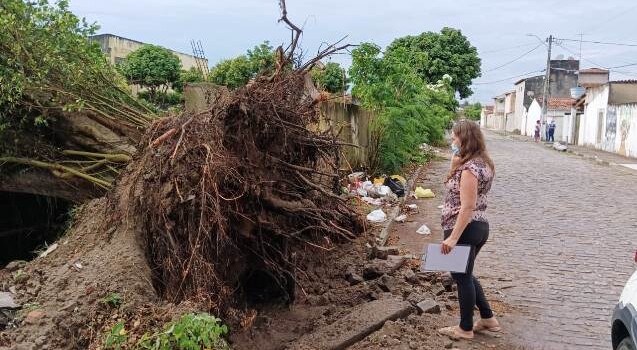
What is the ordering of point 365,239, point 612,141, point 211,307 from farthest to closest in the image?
1. point 612,141
2. point 365,239
3. point 211,307

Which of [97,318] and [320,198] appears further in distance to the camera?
[320,198]

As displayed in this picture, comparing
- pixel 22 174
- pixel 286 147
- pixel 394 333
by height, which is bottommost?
pixel 394 333

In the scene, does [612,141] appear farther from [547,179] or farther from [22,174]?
[22,174]

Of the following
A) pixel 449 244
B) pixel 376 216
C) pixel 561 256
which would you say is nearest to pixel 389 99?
pixel 376 216

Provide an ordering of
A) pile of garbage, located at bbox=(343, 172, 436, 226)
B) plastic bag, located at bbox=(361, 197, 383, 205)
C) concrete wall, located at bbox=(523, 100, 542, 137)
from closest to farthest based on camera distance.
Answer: pile of garbage, located at bbox=(343, 172, 436, 226) < plastic bag, located at bbox=(361, 197, 383, 205) < concrete wall, located at bbox=(523, 100, 542, 137)

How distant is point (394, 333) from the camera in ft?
16.5

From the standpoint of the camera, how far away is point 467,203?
186 inches

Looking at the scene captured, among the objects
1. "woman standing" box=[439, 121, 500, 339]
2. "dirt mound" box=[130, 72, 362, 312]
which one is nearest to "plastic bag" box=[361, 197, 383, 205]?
"dirt mound" box=[130, 72, 362, 312]

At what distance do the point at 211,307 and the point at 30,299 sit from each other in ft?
5.26

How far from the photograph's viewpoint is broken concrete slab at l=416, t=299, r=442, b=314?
18.4 feet

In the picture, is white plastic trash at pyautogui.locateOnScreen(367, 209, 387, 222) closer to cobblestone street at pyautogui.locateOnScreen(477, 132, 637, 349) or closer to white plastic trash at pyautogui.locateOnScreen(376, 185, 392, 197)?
cobblestone street at pyautogui.locateOnScreen(477, 132, 637, 349)

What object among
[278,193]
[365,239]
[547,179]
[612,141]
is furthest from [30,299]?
[612,141]

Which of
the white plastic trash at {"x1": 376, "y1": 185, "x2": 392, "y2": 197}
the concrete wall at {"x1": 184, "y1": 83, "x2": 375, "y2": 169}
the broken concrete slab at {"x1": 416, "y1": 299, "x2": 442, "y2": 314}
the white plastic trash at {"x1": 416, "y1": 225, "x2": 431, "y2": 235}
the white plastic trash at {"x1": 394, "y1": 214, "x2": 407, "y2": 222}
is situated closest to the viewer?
the broken concrete slab at {"x1": 416, "y1": 299, "x2": 442, "y2": 314}

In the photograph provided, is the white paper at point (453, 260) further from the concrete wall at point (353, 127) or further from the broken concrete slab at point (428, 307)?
the concrete wall at point (353, 127)
